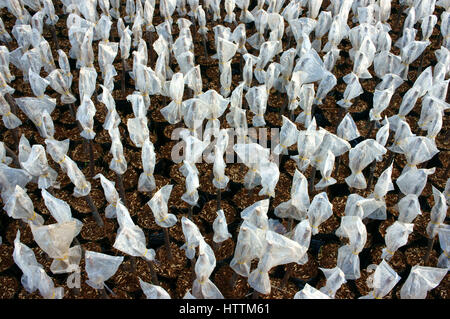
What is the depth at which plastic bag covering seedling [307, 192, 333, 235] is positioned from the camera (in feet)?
3.95

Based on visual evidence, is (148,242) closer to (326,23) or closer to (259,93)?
(259,93)

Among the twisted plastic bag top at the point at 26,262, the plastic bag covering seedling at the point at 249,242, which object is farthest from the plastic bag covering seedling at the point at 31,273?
the plastic bag covering seedling at the point at 249,242

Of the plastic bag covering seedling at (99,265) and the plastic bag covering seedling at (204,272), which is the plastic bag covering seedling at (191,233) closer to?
the plastic bag covering seedling at (204,272)

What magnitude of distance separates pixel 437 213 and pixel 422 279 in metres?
0.23

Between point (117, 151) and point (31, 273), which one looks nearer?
point (31, 273)

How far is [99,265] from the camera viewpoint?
111 cm

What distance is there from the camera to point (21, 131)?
1663 millimetres

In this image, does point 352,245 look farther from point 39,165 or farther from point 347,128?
point 39,165

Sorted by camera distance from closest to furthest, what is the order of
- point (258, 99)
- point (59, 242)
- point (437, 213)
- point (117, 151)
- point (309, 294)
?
point (309, 294), point (59, 242), point (437, 213), point (117, 151), point (258, 99)

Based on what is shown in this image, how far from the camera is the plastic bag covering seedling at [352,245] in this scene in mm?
1164

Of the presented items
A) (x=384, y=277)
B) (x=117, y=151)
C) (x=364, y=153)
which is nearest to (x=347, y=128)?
(x=364, y=153)

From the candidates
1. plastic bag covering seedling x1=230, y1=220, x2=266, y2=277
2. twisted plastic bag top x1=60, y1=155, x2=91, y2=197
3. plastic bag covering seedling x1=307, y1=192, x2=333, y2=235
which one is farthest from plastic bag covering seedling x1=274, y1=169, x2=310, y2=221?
twisted plastic bag top x1=60, y1=155, x2=91, y2=197

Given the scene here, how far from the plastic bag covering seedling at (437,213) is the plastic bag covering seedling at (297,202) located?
34 centimetres

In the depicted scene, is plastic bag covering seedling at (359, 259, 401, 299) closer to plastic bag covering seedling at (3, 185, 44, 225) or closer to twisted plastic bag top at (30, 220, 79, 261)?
twisted plastic bag top at (30, 220, 79, 261)
